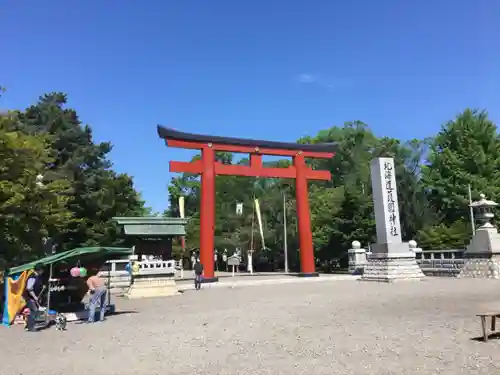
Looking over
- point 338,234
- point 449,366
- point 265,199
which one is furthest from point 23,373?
point 265,199

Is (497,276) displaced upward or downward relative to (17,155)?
downward

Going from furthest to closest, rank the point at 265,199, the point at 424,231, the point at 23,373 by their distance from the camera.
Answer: the point at 265,199
the point at 424,231
the point at 23,373

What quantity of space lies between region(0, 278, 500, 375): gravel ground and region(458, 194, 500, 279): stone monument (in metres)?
8.89

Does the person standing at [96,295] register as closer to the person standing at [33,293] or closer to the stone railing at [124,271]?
the person standing at [33,293]

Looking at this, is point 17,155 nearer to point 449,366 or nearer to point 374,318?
point 374,318

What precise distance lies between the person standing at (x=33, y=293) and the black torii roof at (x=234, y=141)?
14.3 m

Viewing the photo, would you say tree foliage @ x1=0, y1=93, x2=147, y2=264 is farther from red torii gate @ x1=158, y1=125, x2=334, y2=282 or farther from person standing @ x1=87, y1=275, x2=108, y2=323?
person standing @ x1=87, y1=275, x2=108, y2=323

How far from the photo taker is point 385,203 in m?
22.3

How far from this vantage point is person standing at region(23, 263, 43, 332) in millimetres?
9797

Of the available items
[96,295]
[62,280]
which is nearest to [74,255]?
[96,295]

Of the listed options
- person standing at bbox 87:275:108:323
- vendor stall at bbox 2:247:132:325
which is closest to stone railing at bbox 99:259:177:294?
vendor stall at bbox 2:247:132:325

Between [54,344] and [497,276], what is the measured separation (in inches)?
753

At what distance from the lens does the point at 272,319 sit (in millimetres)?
9953

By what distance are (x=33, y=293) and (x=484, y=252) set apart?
63.8 feet
